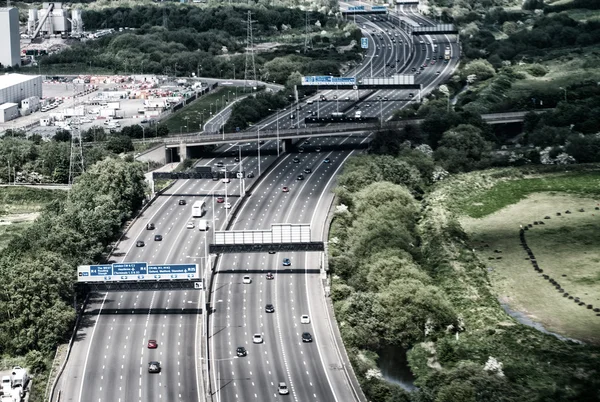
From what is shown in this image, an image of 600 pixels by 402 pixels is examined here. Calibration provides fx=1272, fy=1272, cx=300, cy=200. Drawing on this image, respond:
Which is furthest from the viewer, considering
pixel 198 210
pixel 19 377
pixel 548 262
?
pixel 198 210

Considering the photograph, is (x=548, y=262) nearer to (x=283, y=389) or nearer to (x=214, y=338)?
Answer: (x=214, y=338)

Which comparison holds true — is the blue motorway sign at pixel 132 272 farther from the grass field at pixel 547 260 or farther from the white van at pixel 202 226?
the grass field at pixel 547 260

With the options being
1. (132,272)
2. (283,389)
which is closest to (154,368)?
(283,389)

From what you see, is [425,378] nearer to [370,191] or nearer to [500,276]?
[500,276]

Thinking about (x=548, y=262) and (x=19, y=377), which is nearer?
(x=19, y=377)

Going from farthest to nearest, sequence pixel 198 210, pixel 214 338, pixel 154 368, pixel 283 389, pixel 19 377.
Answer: pixel 198 210, pixel 214 338, pixel 154 368, pixel 19 377, pixel 283 389

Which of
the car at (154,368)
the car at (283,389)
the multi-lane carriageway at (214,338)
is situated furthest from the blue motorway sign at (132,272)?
the car at (283,389)

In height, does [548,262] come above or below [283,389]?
below
